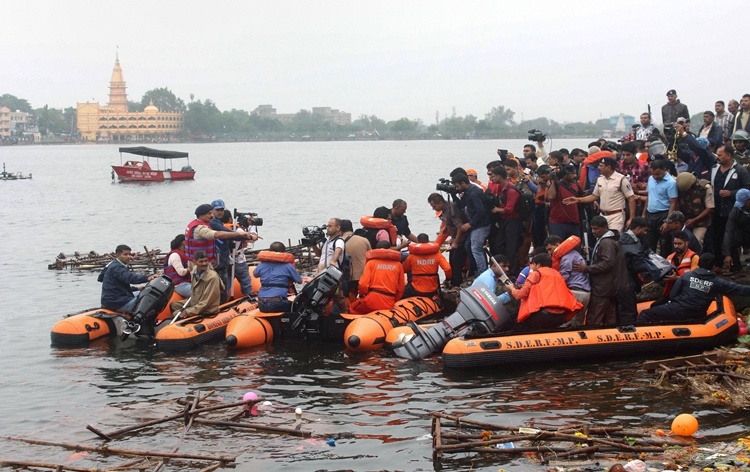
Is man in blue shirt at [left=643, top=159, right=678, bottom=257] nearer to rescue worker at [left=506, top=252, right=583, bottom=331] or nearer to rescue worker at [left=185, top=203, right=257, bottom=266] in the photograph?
rescue worker at [left=506, top=252, right=583, bottom=331]

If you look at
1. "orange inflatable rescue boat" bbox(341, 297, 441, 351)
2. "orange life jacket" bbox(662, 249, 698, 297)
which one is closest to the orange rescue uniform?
"orange inflatable rescue boat" bbox(341, 297, 441, 351)

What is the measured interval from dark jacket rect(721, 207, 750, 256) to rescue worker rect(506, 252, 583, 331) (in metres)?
3.00

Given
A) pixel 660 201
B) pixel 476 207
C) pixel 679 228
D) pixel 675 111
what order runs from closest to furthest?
1. pixel 679 228
2. pixel 660 201
3. pixel 476 207
4. pixel 675 111

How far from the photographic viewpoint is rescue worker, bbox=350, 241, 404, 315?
50.1 feet

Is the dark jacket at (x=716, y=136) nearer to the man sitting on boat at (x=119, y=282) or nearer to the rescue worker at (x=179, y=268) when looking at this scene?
the rescue worker at (x=179, y=268)

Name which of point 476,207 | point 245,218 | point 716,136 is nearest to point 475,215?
point 476,207

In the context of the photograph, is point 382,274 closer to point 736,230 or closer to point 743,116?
point 736,230

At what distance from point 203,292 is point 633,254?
7.09 metres

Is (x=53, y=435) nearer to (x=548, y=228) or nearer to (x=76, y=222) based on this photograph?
(x=548, y=228)

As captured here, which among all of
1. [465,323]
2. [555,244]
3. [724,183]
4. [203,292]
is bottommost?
[465,323]

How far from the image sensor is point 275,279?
Result: 1536cm

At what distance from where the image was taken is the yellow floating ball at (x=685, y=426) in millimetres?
10211

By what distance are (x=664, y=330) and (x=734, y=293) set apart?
1.10 meters

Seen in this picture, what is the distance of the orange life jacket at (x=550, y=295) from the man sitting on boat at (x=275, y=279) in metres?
4.16
